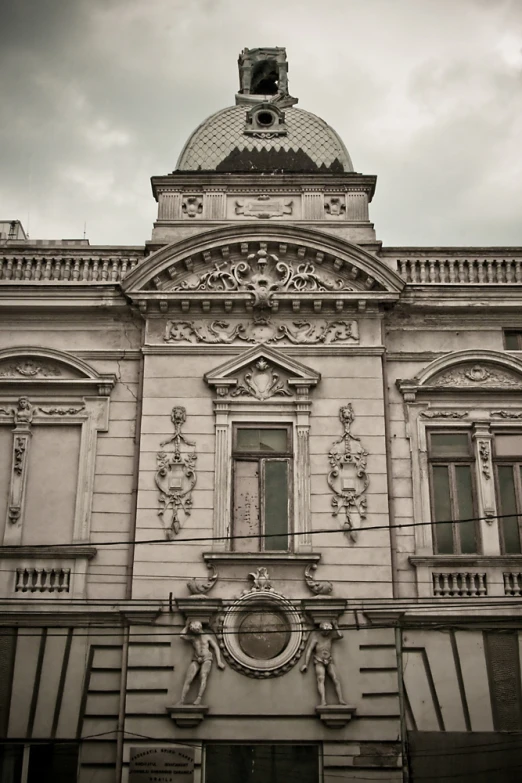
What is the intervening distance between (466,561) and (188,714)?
5.11 metres

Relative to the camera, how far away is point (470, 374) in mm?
17500

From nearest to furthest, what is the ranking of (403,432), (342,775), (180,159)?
(342,775) < (403,432) < (180,159)

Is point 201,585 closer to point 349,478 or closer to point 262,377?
point 349,478

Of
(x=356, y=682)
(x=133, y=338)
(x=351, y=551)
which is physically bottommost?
(x=356, y=682)

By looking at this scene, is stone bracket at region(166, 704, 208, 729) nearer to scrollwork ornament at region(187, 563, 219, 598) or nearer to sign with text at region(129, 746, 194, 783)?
sign with text at region(129, 746, 194, 783)

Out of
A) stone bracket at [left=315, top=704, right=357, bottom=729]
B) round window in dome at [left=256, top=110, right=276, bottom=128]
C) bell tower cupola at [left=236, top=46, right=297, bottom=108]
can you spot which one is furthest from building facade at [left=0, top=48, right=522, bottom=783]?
bell tower cupola at [left=236, top=46, right=297, bottom=108]

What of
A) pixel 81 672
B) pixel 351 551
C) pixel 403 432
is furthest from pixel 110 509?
pixel 403 432

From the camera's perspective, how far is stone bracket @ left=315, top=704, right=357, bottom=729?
14773 mm

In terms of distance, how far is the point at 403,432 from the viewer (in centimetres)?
1706

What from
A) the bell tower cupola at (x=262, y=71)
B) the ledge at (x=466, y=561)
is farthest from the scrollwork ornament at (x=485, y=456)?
the bell tower cupola at (x=262, y=71)

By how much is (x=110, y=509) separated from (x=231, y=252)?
5.17 m

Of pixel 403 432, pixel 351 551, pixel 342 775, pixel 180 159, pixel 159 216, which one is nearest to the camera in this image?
pixel 342 775

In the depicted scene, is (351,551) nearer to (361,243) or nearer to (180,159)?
(361,243)

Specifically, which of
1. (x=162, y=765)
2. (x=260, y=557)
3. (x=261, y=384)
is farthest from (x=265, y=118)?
(x=162, y=765)
